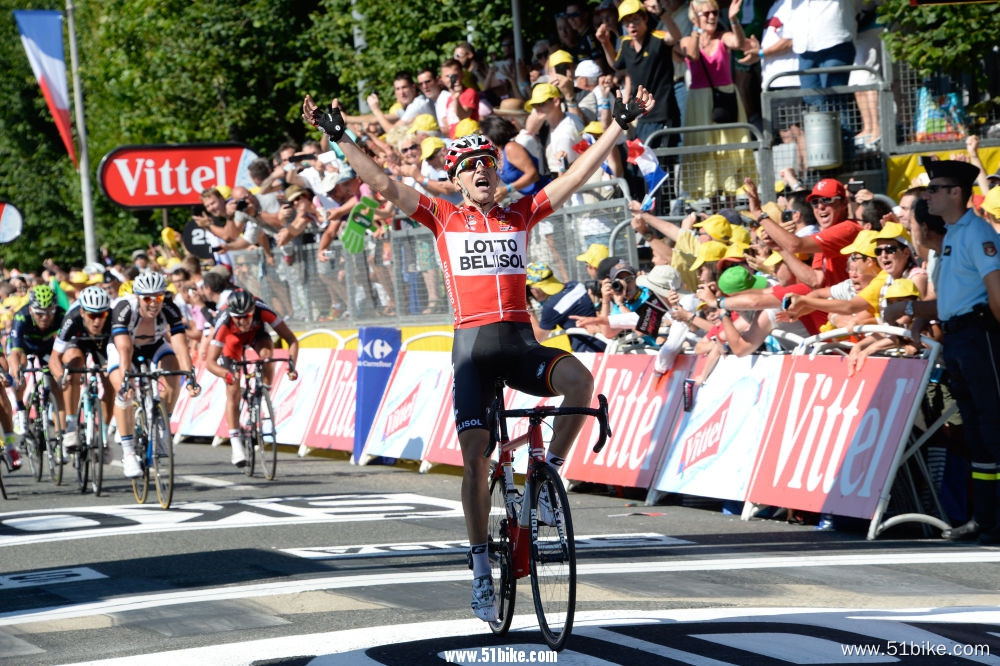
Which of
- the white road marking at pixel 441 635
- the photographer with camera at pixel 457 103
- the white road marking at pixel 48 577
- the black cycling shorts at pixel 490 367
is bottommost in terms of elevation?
the white road marking at pixel 441 635

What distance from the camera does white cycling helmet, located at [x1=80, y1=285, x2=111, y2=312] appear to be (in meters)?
15.9

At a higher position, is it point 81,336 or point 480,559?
point 81,336

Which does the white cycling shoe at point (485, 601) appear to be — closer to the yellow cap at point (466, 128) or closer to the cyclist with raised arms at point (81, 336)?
the cyclist with raised arms at point (81, 336)

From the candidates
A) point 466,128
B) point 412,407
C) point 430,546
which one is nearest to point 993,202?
point 430,546

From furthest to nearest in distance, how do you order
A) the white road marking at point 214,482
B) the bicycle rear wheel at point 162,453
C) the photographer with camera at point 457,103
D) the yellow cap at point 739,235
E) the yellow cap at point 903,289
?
the photographer with camera at point 457,103, the white road marking at point 214,482, the bicycle rear wheel at point 162,453, the yellow cap at point 739,235, the yellow cap at point 903,289

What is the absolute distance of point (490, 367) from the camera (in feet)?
25.6

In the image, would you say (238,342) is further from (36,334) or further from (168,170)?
(168,170)

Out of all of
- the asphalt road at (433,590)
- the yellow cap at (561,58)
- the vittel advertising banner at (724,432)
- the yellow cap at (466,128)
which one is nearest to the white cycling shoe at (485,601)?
the asphalt road at (433,590)

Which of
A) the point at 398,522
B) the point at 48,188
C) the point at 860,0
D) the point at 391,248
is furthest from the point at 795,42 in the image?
the point at 48,188

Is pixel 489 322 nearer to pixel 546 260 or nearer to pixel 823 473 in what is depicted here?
pixel 823 473

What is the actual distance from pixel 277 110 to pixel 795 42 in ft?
84.4

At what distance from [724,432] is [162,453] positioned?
525cm

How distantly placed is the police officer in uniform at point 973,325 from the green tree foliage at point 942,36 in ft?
15.2

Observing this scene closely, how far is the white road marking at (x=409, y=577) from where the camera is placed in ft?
29.4
